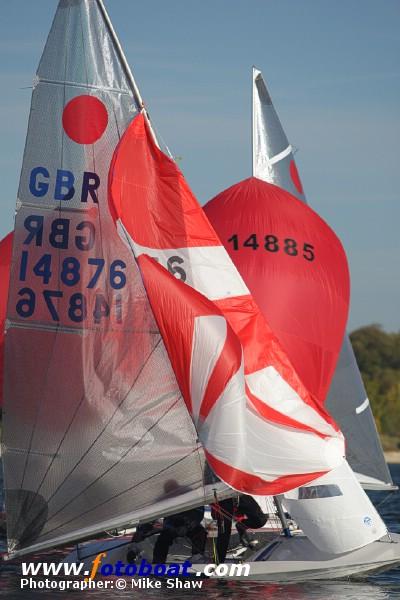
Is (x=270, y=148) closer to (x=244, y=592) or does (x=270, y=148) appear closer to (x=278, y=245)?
(x=278, y=245)

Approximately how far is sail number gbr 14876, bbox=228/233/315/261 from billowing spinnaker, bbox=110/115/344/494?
2.89m

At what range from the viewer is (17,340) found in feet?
46.1

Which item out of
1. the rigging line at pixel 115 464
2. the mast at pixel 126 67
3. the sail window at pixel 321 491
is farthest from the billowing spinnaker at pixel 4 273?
the sail window at pixel 321 491

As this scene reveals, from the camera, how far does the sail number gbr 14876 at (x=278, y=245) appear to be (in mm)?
17906

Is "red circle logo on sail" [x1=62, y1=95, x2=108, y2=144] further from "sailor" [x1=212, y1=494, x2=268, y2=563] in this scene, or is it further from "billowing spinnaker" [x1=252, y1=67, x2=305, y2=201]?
"billowing spinnaker" [x1=252, y1=67, x2=305, y2=201]

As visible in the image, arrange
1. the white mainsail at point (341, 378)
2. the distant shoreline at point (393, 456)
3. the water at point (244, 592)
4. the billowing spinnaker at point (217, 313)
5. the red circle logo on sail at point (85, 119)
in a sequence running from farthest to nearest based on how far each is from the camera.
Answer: the distant shoreline at point (393, 456), the white mainsail at point (341, 378), the red circle logo on sail at point (85, 119), the water at point (244, 592), the billowing spinnaker at point (217, 313)

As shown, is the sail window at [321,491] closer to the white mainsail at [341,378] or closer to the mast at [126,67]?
the mast at [126,67]

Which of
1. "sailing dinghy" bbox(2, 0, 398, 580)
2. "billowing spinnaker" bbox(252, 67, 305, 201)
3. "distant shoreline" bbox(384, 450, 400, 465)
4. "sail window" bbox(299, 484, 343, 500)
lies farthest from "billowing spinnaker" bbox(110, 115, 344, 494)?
"distant shoreline" bbox(384, 450, 400, 465)

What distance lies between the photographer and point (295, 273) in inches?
699

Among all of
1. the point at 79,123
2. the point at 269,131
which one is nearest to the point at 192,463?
the point at 79,123

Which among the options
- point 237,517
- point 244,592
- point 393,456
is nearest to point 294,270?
point 237,517

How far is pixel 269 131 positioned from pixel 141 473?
9859 millimetres

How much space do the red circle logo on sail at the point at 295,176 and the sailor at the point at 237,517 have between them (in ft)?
26.9

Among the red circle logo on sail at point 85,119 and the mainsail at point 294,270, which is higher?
the red circle logo on sail at point 85,119
